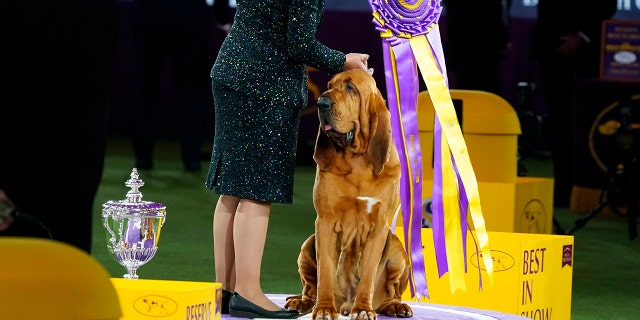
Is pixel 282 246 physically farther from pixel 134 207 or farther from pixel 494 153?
pixel 134 207

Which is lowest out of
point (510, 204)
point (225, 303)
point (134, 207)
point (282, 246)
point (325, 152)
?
point (282, 246)

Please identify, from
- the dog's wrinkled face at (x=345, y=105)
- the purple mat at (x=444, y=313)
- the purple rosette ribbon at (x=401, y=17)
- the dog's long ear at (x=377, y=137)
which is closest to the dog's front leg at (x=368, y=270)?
the purple mat at (x=444, y=313)

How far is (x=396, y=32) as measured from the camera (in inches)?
169

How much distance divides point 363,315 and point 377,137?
1.77ft

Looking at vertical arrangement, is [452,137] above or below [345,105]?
below

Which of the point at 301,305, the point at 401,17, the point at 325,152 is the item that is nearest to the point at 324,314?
the point at 301,305

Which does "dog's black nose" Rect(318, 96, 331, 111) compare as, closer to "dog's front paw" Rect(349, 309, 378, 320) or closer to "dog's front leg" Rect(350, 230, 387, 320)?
"dog's front leg" Rect(350, 230, 387, 320)

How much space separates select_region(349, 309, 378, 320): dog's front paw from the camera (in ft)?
12.7

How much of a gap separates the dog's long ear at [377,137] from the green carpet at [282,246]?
5.39 ft

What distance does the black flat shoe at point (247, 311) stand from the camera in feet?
13.1

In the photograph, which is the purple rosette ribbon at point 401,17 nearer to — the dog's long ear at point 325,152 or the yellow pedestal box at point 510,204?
the dog's long ear at point 325,152

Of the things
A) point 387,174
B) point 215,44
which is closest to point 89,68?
point 387,174

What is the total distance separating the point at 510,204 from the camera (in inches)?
241

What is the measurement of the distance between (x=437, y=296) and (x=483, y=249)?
422 mm
